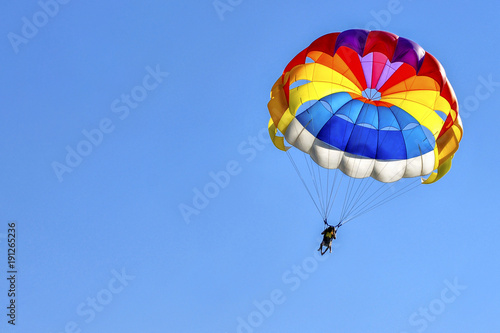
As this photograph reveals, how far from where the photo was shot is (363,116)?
101 feet

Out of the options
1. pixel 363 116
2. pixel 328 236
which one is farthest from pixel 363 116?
pixel 328 236

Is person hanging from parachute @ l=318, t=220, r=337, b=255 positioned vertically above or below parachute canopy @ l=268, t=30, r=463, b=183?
below

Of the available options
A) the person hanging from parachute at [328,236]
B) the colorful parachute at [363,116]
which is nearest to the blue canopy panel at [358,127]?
the colorful parachute at [363,116]

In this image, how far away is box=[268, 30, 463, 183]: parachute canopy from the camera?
30.3 meters

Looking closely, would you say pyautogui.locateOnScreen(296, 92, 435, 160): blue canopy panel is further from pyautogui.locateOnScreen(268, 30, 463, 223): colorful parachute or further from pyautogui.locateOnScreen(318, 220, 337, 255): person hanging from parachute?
pyautogui.locateOnScreen(318, 220, 337, 255): person hanging from parachute

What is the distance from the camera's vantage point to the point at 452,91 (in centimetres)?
2956

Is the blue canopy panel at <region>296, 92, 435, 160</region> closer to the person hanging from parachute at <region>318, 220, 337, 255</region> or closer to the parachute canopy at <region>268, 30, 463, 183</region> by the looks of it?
the parachute canopy at <region>268, 30, 463, 183</region>

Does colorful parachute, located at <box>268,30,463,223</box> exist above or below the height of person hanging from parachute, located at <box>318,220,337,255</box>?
above

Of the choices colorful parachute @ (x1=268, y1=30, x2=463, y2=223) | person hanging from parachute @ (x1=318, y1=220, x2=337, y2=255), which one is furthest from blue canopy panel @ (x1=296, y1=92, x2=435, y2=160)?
person hanging from parachute @ (x1=318, y1=220, x2=337, y2=255)

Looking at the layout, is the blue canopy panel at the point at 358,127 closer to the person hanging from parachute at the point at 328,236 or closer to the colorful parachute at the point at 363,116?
the colorful parachute at the point at 363,116

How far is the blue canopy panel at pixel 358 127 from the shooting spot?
30812 millimetres

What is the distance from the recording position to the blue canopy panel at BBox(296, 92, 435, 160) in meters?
30.8

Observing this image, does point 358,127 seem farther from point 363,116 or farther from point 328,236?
point 328,236

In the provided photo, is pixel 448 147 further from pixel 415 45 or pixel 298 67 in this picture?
pixel 298 67
